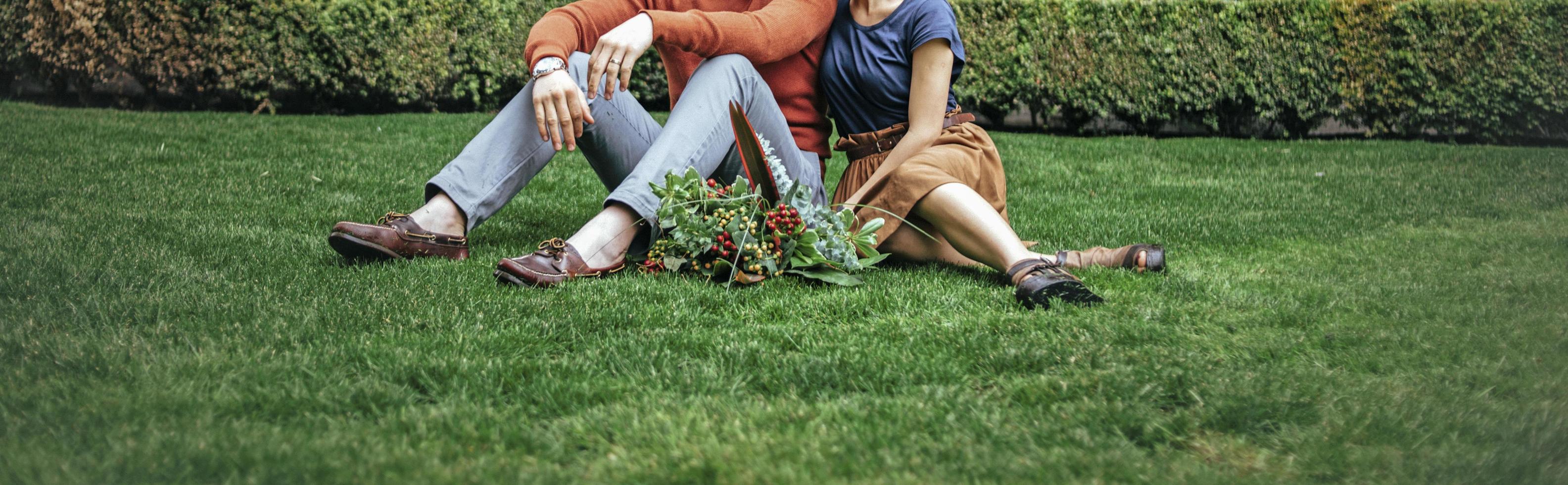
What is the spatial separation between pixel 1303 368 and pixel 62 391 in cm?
252

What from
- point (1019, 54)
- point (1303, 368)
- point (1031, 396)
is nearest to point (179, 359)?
point (1031, 396)

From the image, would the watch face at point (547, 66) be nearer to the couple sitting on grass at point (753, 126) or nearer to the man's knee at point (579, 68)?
the couple sitting on grass at point (753, 126)

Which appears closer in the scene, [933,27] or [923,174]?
[923,174]

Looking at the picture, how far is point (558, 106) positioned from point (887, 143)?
111 centimetres

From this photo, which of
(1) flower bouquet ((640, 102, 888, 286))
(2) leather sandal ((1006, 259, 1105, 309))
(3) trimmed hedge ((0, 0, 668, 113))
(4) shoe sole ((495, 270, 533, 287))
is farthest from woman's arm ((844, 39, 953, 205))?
(3) trimmed hedge ((0, 0, 668, 113))

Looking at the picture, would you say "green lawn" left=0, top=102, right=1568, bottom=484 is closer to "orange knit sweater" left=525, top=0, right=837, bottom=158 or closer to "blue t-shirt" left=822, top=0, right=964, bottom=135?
"blue t-shirt" left=822, top=0, right=964, bottom=135

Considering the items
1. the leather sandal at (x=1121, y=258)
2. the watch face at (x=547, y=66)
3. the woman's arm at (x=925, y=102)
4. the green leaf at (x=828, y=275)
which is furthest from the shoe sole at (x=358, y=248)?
the leather sandal at (x=1121, y=258)

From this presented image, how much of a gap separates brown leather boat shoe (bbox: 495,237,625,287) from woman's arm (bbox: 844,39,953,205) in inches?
33.3

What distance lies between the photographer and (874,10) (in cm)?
330

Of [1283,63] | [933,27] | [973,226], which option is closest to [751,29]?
[933,27]

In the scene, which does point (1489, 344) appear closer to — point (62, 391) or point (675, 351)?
point (675, 351)

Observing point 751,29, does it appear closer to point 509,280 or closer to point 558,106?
point 558,106

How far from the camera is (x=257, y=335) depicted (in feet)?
7.46

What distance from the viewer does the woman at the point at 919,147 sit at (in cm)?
294
